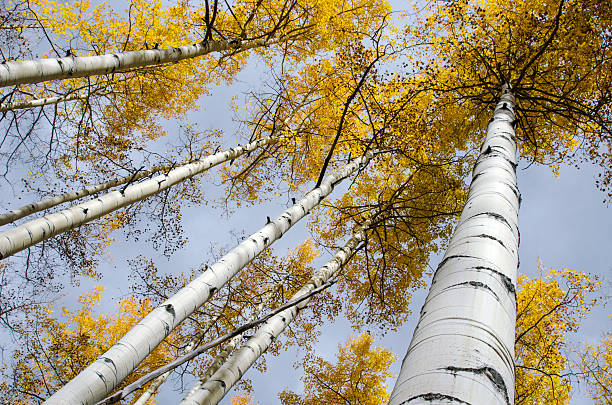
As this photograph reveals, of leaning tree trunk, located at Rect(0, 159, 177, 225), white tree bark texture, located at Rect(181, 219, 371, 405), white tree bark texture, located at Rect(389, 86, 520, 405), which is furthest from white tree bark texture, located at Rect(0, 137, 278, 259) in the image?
white tree bark texture, located at Rect(389, 86, 520, 405)

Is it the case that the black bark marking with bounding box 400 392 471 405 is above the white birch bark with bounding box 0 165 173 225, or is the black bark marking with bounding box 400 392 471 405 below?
below

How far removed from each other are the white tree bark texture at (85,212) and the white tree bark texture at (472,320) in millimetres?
3886

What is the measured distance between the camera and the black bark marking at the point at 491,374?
97 centimetres

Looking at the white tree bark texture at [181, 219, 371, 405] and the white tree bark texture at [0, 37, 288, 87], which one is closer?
the white tree bark texture at [181, 219, 371, 405]

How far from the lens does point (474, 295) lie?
4.15 ft

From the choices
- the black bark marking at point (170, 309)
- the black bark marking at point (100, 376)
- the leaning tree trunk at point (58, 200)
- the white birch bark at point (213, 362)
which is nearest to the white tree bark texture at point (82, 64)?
the leaning tree trunk at point (58, 200)

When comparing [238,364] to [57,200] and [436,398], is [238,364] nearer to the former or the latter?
[436,398]

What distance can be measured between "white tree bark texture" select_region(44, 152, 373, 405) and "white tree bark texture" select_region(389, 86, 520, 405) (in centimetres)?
189

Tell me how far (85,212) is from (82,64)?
5.42ft

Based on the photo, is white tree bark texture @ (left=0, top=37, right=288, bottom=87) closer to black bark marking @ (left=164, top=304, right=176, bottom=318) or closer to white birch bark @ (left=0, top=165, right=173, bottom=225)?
white birch bark @ (left=0, top=165, right=173, bottom=225)

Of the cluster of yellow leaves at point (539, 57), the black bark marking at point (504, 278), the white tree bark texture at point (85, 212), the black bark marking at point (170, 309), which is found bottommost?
the black bark marking at point (170, 309)

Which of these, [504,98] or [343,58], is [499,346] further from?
[343,58]

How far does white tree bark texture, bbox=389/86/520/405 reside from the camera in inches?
A: 37.3

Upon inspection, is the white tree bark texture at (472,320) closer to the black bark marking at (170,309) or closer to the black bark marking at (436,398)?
the black bark marking at (436,398)
